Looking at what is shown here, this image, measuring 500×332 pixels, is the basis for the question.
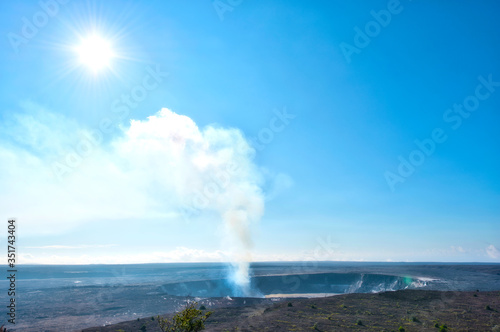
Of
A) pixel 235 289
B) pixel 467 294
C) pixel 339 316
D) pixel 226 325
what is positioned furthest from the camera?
pixel 235 289

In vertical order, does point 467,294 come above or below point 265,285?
above

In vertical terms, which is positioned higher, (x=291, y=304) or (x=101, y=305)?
(x=291, y=304)

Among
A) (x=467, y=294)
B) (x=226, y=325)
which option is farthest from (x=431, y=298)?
(x=226, y=325)

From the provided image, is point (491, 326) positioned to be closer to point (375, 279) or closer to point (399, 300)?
point (399, 300)

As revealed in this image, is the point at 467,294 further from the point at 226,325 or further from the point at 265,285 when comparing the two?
the point at 265,285

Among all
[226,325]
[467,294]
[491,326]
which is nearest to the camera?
[491,326]

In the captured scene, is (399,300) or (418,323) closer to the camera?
(418,323)

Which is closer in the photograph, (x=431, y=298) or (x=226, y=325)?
(x=226, y=325)

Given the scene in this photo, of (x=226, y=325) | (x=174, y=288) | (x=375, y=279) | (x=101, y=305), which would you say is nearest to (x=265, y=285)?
(x=174, y=288)

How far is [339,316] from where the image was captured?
40.5 metres

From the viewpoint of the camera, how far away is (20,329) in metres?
46.7

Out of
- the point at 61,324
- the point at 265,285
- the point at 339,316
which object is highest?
the point at 339,316

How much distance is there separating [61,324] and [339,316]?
153 ft

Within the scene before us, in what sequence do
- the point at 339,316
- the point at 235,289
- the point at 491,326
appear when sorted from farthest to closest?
1. the point at 235,289
2. the point at 339,316
3. the point at 491,326
